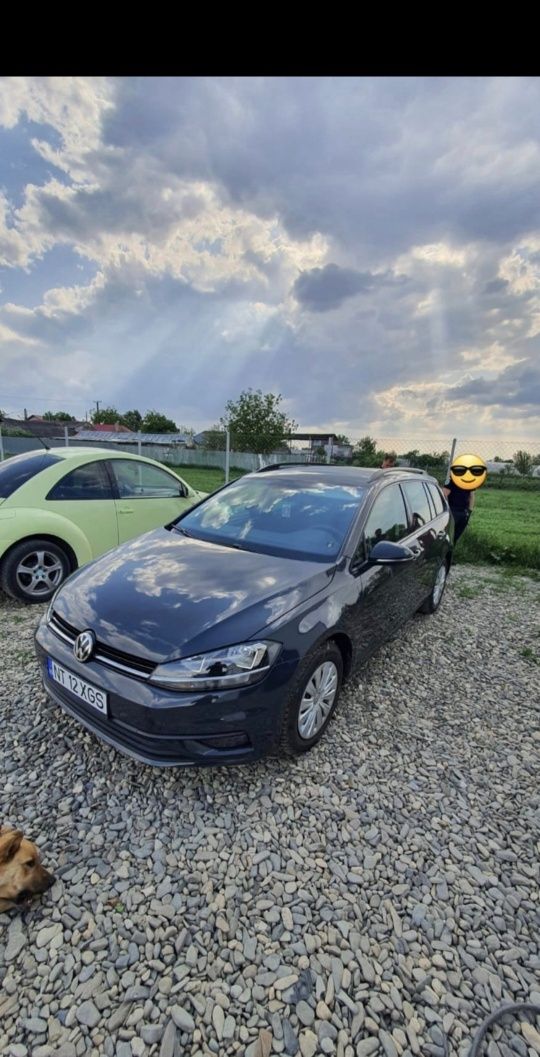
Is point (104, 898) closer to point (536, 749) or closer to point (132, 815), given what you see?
point (132, 815)

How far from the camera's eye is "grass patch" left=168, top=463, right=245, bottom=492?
15635 mm

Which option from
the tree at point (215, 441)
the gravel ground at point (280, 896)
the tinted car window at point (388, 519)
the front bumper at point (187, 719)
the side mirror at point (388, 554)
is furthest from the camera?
the tree at point (215, 441)

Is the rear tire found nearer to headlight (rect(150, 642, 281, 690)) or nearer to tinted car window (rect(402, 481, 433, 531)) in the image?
tinted car window (rect(402, 481, 433, 531))

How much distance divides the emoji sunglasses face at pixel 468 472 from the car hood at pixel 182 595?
499 cm

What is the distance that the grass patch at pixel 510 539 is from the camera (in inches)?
280

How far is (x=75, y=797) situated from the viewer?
83.5 inches

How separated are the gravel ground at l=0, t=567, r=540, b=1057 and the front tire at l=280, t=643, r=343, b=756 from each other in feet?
0.55

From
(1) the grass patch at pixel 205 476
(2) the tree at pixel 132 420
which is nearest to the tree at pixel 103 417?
(2) the tree at pixel 132 420

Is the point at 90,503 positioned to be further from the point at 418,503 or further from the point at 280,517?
the point at 418,503

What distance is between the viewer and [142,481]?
5164 millimetres

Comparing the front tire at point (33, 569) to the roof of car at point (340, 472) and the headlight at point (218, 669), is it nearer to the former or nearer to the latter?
the roof of car at point (340, 472)

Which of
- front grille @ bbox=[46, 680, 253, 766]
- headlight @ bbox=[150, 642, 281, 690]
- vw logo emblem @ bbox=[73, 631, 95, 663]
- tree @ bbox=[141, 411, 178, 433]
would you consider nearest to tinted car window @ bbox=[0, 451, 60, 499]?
vw logo emblem @ bbox=[73, 631, 95, 663]

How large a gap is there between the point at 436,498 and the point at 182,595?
3.34 m
